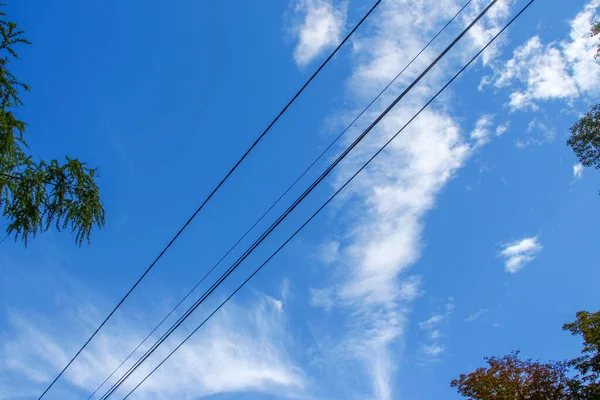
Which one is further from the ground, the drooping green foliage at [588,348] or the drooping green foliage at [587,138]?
the drooping green foliage at [587,138]

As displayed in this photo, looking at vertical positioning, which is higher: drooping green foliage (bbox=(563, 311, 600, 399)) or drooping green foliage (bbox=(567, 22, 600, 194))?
drooping green foliage (bbox=(567, 22, 600, 194))

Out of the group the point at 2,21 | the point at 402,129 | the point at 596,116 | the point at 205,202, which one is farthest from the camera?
the point at 596,116

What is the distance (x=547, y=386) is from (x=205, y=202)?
24.6 metres

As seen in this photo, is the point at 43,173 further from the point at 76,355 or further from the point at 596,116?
the point at 596,116

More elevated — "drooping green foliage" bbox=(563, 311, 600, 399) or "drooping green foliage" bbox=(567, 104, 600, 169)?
"drooping green foliage" bbox=(567, 104, 600, 169)

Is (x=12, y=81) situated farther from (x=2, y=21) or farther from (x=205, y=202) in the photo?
(x=205, y=202)

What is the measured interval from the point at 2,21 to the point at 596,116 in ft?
61.2

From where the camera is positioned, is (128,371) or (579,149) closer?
(128,371)

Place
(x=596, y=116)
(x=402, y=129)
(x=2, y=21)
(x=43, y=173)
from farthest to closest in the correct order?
(x=596, y=116) → (x=43, y=173) → (x=2, y=21) → (x=402, y=129)

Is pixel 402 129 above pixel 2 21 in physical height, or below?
below

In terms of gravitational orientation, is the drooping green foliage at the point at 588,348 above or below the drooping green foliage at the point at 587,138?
below

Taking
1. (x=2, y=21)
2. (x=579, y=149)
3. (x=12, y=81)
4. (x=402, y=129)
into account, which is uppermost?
(x=579, y=149)

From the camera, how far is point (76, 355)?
948 centimetres

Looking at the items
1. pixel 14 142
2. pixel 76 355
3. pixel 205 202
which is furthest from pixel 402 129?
pixel 76 355
